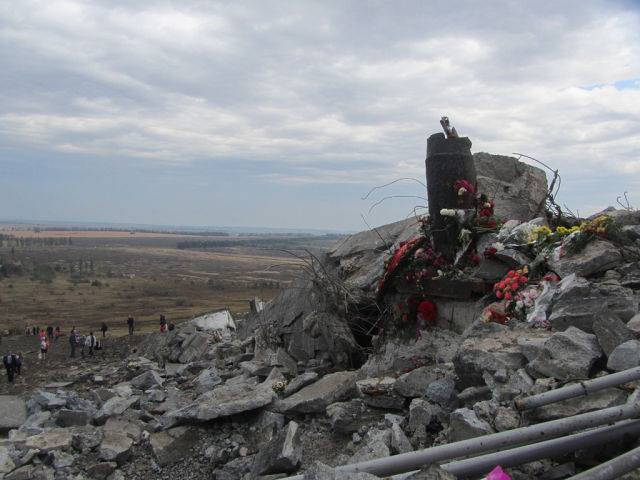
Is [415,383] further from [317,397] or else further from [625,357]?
[625,357]

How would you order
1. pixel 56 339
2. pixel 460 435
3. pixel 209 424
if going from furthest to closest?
pixel 56 339, pixel 209 424, pixel 460 435

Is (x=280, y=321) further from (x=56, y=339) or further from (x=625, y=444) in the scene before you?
(x=56, y=339)

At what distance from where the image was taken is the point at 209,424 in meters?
6.15

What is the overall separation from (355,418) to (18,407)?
655cm

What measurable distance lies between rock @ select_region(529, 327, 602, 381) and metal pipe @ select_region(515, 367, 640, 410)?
1.09 feet

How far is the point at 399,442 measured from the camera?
167 inches

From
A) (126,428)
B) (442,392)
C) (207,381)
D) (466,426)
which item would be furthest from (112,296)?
(466,426)

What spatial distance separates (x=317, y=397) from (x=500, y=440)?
2.83 meters

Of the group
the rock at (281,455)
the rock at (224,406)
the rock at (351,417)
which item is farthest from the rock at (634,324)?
the rock at (224,406)

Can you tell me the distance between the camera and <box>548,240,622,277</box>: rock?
19.2 feet

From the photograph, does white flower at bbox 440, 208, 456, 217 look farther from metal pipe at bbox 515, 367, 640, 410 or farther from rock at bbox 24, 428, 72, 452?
rock at bbox 24, 428, 72, 452

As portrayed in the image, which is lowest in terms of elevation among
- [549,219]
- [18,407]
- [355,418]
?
[18,407]

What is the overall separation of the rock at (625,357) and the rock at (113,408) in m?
6.15

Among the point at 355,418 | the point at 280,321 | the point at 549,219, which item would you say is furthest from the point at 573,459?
the point at 280,321
